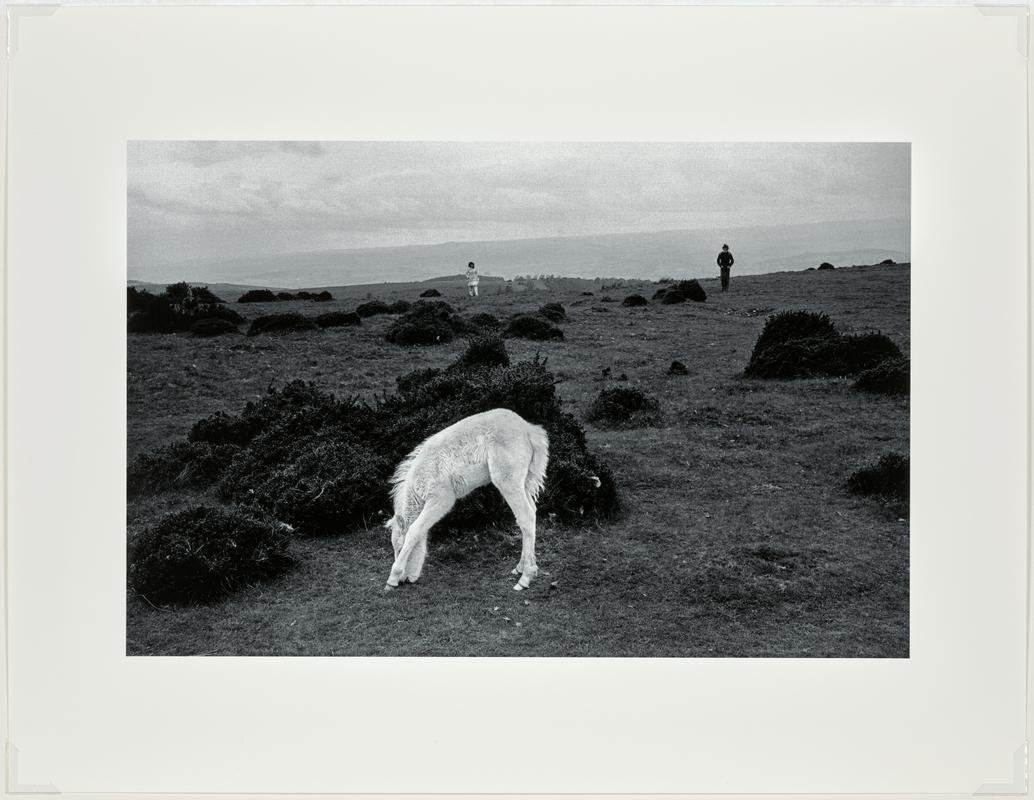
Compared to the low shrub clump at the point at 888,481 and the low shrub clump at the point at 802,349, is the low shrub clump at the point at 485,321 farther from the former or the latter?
the low shrub clump at the point at 888,481

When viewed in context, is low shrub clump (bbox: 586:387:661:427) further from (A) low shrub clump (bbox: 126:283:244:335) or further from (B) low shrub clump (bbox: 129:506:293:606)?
(A) low shrub clump (bbox: 126:283:244:335)

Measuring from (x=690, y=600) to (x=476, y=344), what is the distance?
2895mm

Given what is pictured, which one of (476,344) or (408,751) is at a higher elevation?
(476,344)

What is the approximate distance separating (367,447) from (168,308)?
79.5 inches

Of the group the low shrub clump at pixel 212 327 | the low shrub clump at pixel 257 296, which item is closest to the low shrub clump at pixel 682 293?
the low shrub clump at pixel 257 296

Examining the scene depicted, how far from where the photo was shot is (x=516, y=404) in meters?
5.96

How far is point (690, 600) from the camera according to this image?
5.38 metres

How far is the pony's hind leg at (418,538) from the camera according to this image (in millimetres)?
5215

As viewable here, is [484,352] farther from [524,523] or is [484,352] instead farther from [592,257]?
[524,523]

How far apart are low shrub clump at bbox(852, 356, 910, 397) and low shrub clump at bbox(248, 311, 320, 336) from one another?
5150 millimetres

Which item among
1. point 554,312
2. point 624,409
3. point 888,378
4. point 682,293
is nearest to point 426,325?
point 554,312
